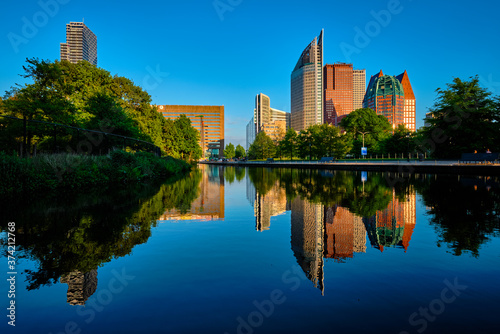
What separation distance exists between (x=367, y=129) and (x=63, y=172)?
8202 centimetres

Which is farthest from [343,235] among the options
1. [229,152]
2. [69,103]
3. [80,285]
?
[229,152]

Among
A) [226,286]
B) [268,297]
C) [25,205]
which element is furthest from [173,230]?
[25,205]

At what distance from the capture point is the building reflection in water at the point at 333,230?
528 centimetres

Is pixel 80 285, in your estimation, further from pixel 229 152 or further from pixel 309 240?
pixel 229 152

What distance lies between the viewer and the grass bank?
12.0 meters

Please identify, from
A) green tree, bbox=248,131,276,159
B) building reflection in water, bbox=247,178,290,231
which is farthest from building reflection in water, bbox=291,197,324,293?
green tree, bbox=248,131,276,159

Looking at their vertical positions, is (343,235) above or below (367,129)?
below

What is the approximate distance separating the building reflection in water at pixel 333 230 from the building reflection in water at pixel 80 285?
117 inches

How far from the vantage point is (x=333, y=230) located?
710 centimetres

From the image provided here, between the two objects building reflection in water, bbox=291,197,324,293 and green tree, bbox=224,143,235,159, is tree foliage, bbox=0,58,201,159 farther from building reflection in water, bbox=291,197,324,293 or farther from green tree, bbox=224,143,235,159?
green tree, bbox=224,143,235,159

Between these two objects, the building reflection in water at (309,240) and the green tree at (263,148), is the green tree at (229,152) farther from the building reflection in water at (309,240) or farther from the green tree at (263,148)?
the building reflection in water at (309,240)

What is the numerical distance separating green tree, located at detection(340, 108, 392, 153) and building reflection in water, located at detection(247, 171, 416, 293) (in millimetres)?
73993

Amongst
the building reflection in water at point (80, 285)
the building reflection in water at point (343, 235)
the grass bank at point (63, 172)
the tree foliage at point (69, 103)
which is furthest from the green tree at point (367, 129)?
the building reflection in water at point (80, 285)

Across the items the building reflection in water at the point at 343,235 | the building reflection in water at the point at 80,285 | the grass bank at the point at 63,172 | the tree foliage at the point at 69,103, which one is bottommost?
the building reflection in water at the point at 80,285
